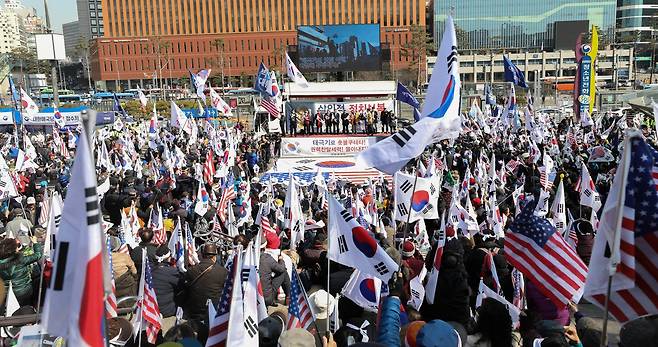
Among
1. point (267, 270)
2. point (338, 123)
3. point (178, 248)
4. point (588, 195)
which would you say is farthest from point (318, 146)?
point (267, 270)

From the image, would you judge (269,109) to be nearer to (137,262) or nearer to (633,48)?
(137,262)

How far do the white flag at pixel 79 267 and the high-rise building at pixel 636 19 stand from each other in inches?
5009

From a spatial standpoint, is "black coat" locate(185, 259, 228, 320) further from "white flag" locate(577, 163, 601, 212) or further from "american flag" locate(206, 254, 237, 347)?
"white flag" locate(577, 163, 601, 212)

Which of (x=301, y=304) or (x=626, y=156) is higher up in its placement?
(x=626, y=156)

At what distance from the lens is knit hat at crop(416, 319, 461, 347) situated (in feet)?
11.4

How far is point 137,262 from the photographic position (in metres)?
7.47

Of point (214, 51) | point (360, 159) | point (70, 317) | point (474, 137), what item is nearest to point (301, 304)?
point (360, 159)

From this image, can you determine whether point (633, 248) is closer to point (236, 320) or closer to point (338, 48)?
point (236, 320)

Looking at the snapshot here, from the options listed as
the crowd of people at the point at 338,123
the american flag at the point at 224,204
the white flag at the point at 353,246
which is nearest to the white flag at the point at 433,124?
the white flag at the point at 353,246

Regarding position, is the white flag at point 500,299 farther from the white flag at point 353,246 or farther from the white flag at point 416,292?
the white flag at point 353,246

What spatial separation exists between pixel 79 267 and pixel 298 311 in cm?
224

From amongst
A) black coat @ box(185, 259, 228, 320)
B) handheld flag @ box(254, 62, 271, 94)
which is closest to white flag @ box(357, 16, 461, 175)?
black coat @ box(185, 259, 228, 320)

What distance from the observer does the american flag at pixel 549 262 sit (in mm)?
5035

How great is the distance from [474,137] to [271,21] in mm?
94187
